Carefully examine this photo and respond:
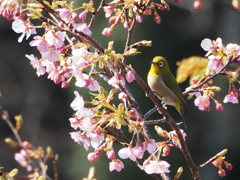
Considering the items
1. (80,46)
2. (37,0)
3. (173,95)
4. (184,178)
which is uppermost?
(37,0)

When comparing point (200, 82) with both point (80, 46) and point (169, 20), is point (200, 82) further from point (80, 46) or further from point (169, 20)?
point (169, 20)

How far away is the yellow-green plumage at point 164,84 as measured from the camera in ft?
7.71

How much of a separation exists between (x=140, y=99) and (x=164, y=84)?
6910mm

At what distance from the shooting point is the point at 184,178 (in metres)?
9.77

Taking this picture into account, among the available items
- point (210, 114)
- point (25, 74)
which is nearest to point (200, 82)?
point (210, 114)

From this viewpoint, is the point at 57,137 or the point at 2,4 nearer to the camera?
the point at 2,4

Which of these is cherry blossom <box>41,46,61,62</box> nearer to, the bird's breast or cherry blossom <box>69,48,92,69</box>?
cherry blossom <box>69,48,92,69</box>

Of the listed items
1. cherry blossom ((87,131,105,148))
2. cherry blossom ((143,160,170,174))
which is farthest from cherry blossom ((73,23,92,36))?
cherry blossom ((143,160,170,174))

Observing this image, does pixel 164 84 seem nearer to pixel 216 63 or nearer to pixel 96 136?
pixel 216 63

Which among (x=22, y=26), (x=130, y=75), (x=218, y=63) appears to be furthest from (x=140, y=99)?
(x=130, y=75)

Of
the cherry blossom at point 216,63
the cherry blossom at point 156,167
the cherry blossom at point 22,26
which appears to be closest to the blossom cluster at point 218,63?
the cherry blossom at point 216,63

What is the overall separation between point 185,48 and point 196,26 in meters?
0.85

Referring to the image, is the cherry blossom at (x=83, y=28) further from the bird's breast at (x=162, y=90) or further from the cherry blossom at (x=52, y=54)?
the bird's breast at (x=162, y=90)

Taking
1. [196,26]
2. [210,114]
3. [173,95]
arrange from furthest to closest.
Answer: [196,26] < [210,114] < [173,95]
